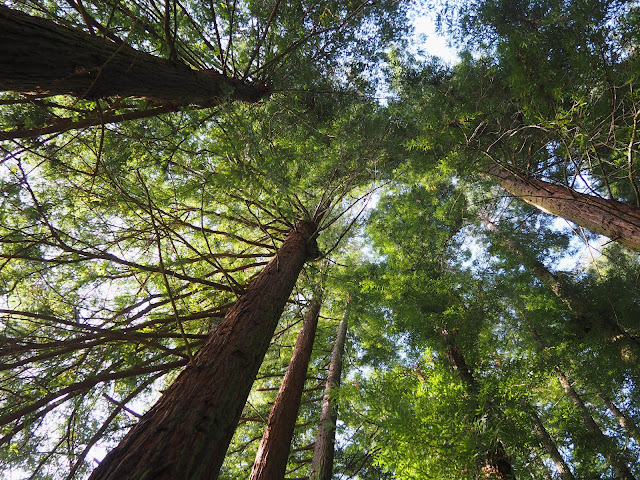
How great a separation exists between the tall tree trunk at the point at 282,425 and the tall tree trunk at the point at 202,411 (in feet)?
6.87

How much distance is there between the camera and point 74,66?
6.15 ft

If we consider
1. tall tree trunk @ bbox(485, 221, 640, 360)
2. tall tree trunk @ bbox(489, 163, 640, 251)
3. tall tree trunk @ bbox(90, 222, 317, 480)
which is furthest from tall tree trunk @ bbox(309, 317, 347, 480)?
tall tree trunk @ bbox(485, 221, 640, 360)

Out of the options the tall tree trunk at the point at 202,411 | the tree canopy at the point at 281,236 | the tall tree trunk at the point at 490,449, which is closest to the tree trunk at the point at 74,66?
the tree canopy at the point at 281,236

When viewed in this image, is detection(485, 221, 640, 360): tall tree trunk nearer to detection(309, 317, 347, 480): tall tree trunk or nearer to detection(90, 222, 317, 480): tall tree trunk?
detection(309, 317, 347, 480): tall tree trunk

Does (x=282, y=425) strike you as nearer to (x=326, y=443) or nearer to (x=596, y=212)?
(x=326, y=443)

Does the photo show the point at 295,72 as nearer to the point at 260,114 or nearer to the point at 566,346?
the point at 260,114

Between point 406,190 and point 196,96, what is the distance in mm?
6561

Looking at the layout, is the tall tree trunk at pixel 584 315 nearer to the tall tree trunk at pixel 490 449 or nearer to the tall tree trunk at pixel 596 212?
the tall tree trunk at pixel 596 212

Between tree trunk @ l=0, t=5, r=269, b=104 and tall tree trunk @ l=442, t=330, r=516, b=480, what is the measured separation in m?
4.89

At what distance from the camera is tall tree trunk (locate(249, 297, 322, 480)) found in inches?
136

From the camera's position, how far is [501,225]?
7797 mm

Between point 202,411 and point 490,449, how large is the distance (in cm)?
349

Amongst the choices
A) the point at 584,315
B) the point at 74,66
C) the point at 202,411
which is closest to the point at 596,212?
the point at 584,315

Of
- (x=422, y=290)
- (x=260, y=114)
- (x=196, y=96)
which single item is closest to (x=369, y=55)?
(x=260, y=114)
